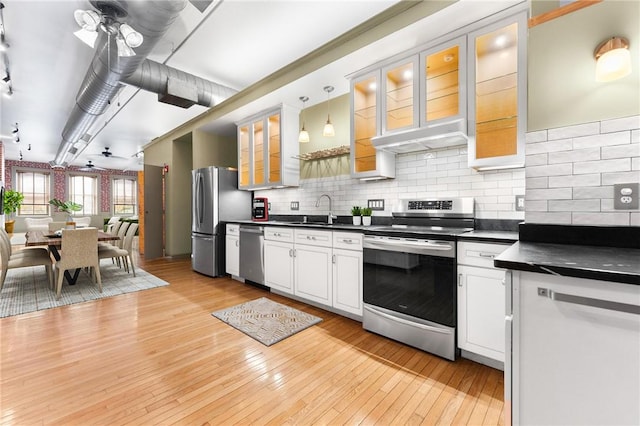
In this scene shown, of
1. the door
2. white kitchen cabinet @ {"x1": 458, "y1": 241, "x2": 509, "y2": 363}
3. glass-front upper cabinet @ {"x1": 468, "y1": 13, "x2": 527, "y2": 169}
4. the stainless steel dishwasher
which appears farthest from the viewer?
the door

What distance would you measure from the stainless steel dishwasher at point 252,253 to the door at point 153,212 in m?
3.45

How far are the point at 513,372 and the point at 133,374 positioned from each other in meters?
2.31

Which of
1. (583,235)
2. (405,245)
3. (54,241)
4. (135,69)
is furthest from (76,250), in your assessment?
(583,235)

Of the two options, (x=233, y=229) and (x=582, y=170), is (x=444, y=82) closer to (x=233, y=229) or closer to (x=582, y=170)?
(x=582, y=170)

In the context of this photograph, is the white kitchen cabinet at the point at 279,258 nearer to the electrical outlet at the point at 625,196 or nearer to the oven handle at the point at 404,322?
the oven handle at the point at 404,322

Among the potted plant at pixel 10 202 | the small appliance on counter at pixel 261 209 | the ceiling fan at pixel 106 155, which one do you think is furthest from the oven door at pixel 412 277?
the potted plant at pixel 10 202

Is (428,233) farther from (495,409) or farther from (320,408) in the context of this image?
(320,408)

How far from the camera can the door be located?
626cm

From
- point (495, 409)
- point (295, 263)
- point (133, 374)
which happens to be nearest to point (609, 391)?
point (495, 409)

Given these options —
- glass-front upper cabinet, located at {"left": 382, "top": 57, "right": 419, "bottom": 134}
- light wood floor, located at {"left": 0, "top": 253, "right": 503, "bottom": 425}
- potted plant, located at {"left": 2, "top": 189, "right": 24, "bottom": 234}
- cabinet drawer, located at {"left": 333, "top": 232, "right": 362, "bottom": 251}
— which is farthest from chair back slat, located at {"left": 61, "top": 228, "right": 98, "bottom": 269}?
potted plant, located at {"left": 2, "top": 189, "right": 24, "bottom": 234}

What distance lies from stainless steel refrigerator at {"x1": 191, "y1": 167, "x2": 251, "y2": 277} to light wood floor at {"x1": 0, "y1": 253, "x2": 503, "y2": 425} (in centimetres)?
183

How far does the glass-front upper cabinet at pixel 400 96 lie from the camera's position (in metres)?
2.66

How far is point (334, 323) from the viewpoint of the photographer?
111 inches

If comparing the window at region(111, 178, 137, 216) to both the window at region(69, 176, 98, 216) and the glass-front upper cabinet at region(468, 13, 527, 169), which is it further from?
the glass-front upper cabinet at region(468, 13, 527, 169)
